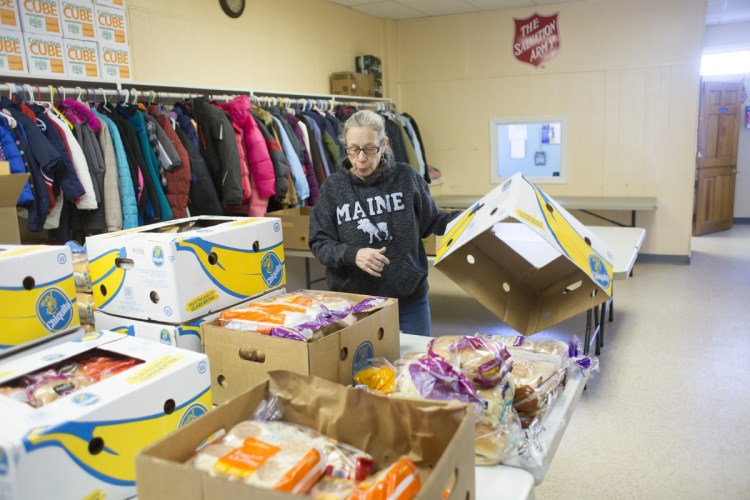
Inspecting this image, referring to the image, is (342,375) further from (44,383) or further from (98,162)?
(98,162)

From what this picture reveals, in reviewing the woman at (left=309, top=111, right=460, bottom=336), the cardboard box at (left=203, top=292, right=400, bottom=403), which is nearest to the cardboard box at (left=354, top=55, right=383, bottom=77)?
the woman at (left=309, top=111, right=460, bottom=336)

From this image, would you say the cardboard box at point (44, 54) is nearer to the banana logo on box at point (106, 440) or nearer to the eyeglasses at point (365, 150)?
the eyeglasses at point (365, 150)

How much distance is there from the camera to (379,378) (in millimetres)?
1315

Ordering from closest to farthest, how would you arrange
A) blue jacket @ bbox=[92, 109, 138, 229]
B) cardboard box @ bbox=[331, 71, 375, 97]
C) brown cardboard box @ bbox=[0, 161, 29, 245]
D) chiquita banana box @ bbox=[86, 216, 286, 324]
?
chiquita banana box @ bbox=[86, 216, 286, 324]
brown cardboard box @ bbox=[0, 161, 29, 245]
blue jacket @ bbox=[92, 109, 138, 229]
cardboard box @ bbox=[331, 71, 375, 97]

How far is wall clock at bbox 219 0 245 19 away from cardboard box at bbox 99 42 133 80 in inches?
41.3

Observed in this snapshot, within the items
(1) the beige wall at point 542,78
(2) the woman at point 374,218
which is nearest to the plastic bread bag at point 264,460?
(2) the woman at point 374,218

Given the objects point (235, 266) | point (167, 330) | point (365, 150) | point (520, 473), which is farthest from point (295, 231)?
point (520, 473)

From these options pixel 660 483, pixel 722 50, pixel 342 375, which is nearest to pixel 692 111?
pixel 722 50

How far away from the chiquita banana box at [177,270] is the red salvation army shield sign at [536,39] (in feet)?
18.0

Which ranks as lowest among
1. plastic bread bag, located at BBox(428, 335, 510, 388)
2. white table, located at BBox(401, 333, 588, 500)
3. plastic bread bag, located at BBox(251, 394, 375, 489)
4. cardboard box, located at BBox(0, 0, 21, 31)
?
white table, located at BBox(401, 333, 588, 500)

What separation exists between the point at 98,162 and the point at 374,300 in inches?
95.6

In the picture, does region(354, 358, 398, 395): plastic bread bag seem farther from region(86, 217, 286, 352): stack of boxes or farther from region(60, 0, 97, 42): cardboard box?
region(60, 0, 97, 42): cardboard box

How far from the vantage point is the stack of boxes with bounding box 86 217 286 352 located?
1.47 metres

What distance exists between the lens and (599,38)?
20.2ft
